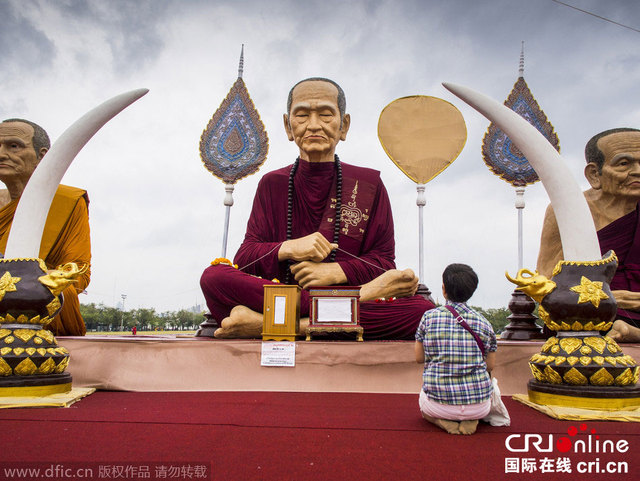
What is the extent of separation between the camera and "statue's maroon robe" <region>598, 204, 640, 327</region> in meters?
4.10

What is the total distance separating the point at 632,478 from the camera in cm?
143

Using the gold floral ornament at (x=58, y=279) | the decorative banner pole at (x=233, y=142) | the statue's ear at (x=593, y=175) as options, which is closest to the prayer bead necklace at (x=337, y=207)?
the decorative banner pole at (x=233, y=142)

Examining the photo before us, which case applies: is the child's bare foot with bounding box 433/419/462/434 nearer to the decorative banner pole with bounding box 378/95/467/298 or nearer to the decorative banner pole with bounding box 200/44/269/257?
the decorative banner pole with bounding box 378/95/467/298

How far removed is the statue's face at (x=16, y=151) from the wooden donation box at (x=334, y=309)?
8.76 ft

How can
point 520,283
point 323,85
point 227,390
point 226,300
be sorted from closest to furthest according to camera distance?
point 520,283 < point 227,390 < point 226,300 < point 323,85

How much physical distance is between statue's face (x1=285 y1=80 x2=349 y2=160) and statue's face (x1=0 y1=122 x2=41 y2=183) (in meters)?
2.35

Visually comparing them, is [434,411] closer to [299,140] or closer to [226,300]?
[226,300]

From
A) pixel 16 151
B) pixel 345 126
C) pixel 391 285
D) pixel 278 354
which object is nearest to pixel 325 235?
pixel 391 285

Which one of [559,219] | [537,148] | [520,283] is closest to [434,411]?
[520,283]

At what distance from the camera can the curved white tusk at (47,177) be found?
2949 millimetres

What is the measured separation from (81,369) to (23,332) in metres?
0.63

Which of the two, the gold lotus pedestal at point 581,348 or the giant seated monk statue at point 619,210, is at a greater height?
the giant seated monk statue at point 619,210

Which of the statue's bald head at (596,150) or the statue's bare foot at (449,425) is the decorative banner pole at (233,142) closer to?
the statue's bald head at (596,150)

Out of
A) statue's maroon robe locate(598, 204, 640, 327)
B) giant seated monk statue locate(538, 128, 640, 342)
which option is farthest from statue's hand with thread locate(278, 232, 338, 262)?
statue's maroon robe locate(598, 204, 640, 327)
